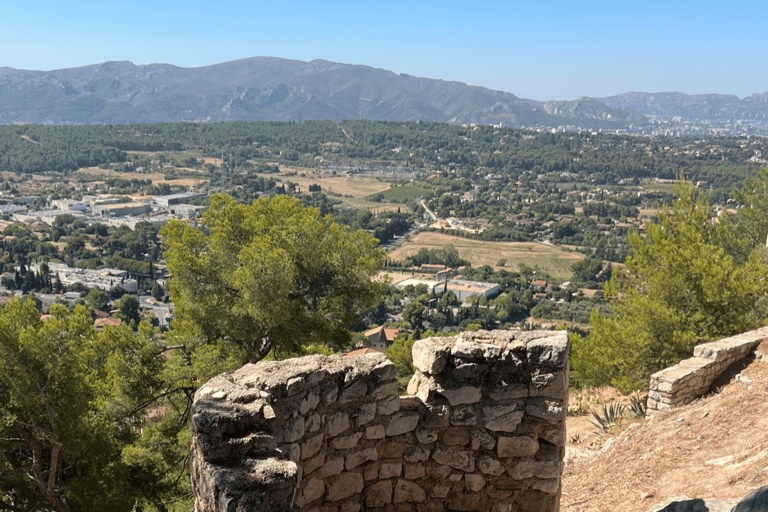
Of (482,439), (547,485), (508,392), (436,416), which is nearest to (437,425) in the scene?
(436,416)

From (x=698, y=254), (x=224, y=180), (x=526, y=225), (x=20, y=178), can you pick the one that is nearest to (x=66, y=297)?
(x=698, y=254)

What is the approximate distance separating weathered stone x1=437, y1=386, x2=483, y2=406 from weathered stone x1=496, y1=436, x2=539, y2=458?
49cm

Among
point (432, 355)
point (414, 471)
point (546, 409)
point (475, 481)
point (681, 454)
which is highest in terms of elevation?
point (432, 355)

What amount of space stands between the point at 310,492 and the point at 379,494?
0.82 metres

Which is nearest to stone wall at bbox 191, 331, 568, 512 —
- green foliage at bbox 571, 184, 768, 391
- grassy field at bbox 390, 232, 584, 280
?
green foliage at bbox 571, 184, 768, 391

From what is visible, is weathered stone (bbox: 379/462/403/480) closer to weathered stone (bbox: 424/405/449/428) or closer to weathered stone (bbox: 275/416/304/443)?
weathered stone (bbox: 424/405/449/428)

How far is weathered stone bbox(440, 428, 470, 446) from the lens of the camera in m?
5.97

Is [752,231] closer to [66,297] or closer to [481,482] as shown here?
[481,482]

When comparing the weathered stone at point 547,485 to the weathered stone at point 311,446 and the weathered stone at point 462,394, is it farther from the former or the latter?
the weathered stone at point 311,446

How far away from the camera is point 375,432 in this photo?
5699mm

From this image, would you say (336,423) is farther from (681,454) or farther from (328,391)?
(681,454)

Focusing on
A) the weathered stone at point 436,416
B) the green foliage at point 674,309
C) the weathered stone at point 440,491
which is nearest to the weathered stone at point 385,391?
the weathered stone at point 436,416

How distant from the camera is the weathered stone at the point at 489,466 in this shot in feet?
19.6

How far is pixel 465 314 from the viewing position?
59031mm
